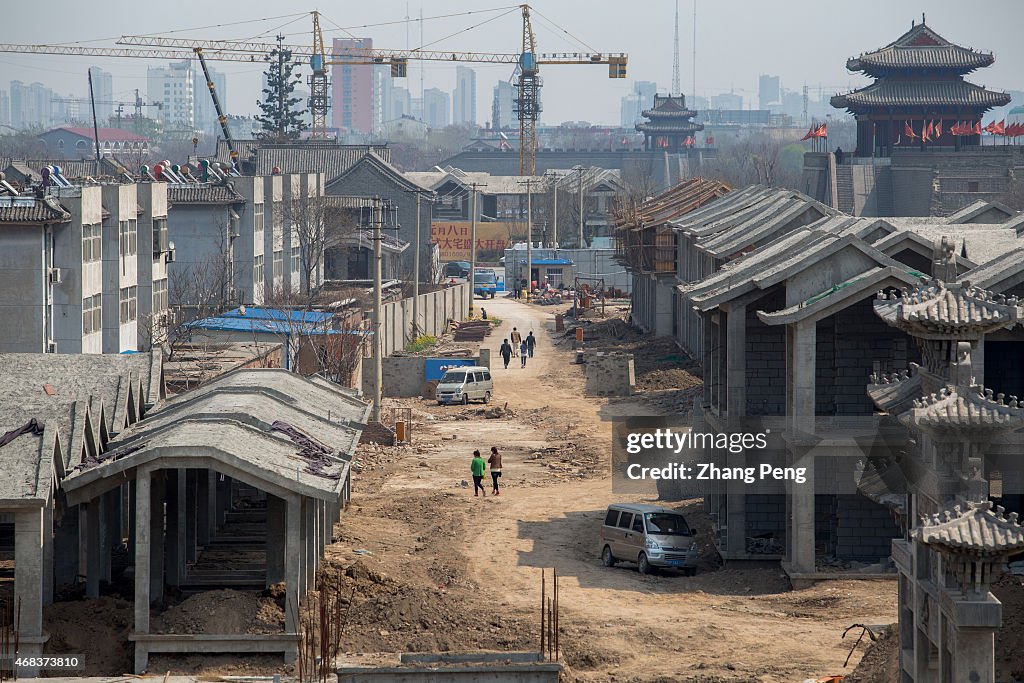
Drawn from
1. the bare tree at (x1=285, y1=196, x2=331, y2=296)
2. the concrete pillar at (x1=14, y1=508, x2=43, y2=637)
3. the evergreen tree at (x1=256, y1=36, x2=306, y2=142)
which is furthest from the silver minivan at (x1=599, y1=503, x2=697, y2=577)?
the evergreen tree at (x1=256, y1=36, x2=306, y2=142)

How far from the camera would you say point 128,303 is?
5675 centimetres

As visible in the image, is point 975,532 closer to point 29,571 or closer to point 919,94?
point 29,571

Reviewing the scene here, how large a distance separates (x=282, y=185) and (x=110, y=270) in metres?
32.8

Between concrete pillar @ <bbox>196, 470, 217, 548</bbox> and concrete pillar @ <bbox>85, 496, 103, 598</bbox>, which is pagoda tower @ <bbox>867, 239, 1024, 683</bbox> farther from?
concrete pillar @ <bbox>196, 470, 217, 548</bbox>

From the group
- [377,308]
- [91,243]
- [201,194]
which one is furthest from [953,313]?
[201,194]

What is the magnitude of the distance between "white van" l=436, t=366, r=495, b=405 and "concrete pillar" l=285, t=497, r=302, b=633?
3192cm

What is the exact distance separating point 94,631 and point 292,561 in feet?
10.9

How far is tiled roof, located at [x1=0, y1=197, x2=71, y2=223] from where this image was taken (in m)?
45.7

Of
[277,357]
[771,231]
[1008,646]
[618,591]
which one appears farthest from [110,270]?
[1008,646]

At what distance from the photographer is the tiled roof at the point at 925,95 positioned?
114938 mm

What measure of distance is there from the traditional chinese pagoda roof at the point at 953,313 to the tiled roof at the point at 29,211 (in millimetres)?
32014

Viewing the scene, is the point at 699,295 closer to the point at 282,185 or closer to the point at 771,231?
the point at 771,231

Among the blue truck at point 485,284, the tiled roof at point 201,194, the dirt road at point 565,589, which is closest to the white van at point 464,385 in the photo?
the dirt road at point 565,589

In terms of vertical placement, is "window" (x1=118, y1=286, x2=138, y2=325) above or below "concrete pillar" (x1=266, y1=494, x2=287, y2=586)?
above
